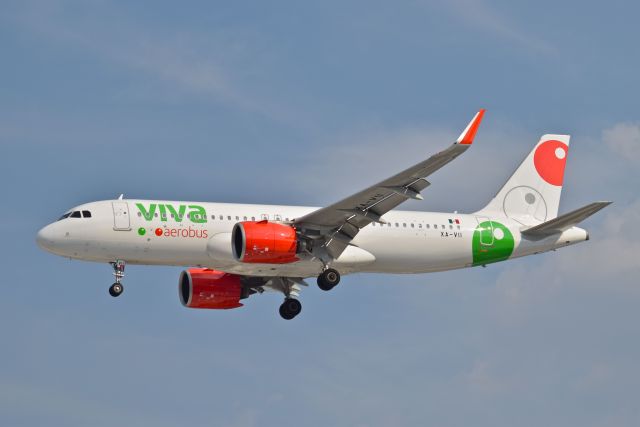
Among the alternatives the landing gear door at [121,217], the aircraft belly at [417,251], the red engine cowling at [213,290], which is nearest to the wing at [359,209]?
the aircraft belly at [417,251]

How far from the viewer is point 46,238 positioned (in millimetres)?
51062

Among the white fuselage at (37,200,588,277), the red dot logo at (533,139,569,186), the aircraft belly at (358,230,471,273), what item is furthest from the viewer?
the red dot logo at (533,139,569,186)

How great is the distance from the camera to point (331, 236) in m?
51.9

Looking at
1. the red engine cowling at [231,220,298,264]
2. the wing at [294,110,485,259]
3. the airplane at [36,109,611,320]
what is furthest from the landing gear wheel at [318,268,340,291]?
the red engine cowling at [231,220,298,264]

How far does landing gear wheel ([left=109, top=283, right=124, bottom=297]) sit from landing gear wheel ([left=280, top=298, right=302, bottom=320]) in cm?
836

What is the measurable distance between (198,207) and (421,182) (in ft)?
30.9

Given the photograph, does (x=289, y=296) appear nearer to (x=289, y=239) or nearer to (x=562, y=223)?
(x=289, y=239)

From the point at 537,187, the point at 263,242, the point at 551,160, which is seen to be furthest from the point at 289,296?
the point at 551,160

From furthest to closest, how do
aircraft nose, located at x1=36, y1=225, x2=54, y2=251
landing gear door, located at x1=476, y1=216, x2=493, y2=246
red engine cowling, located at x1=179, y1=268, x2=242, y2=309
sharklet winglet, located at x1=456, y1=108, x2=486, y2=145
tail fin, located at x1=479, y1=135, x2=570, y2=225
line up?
1. tail fin, located at x1=479, y1=135, x2=570, y2=225
2. red engine cowling, located at x1=179, y1=268, x2=242, y2=309
3. landing gear door, located at x1=476, y1=216, x2=493, y2=246
4. aircraft nose, located at x1=36, y1=225, x2=54, y2=251
5. sharklet winglet, located at x1=456, y1=108, x2=486, y2=145

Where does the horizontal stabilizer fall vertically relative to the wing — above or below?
above

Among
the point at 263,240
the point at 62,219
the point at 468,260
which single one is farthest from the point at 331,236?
the point at 62,219

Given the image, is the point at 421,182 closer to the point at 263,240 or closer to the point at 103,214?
the point at 263,240

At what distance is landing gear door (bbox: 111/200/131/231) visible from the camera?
50750 mm

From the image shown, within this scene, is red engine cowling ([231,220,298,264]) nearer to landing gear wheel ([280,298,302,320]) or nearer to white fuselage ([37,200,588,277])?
white fuselage ([37,200,588,277])
